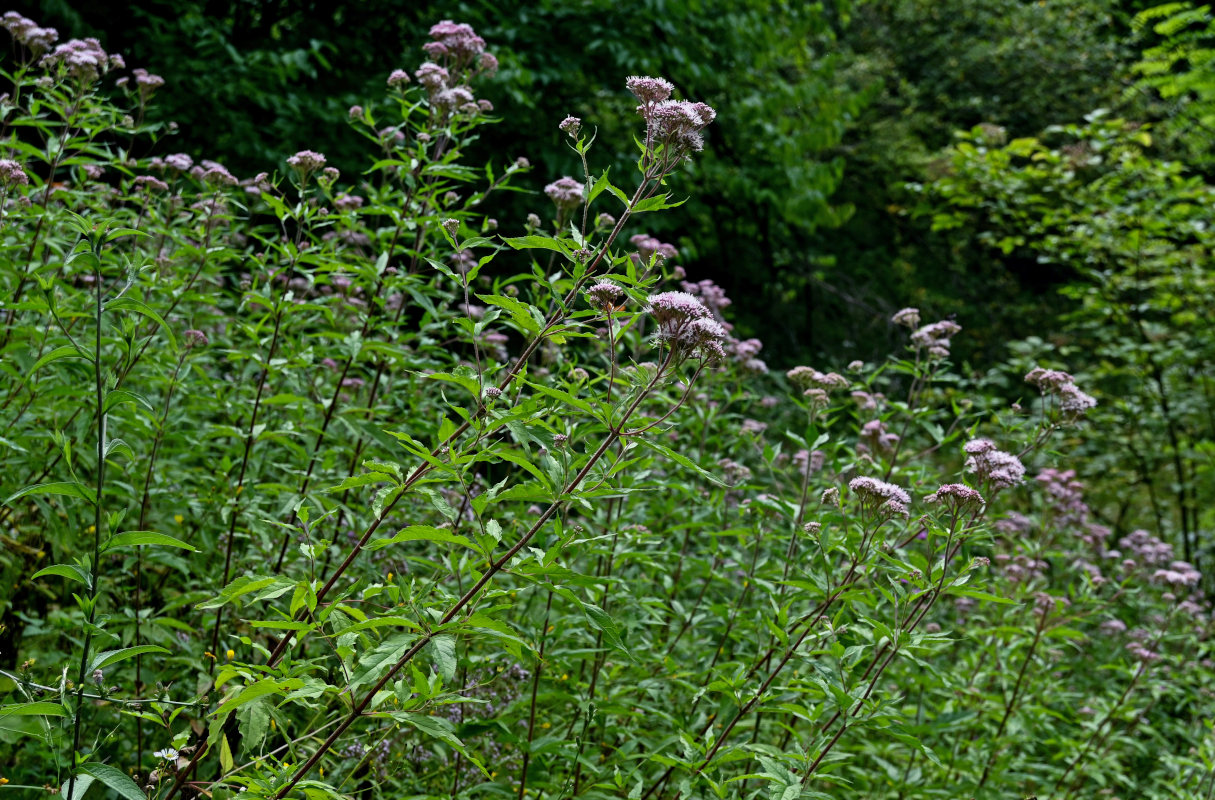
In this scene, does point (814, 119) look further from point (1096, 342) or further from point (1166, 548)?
point (1166, 548)

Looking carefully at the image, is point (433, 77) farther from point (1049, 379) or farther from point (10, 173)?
point (1049, 379)

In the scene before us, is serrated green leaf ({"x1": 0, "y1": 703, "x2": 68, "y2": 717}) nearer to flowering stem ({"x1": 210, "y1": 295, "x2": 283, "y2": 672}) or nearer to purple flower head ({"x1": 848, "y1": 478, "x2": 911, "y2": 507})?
flowering stem ({"x1": 210, "y1": 295, "x2": 283, "y2": 672})

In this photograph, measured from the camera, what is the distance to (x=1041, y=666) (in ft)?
13.8

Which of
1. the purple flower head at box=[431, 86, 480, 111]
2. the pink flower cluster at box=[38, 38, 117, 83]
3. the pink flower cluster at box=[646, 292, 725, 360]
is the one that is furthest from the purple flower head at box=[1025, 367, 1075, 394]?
the pink flower cluster at box=[38, 38, 117, 83]

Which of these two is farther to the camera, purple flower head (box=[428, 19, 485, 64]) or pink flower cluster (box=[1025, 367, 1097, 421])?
purple flower head (box=[428, 19, 485, 64])

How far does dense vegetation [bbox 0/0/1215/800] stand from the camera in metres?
2.03

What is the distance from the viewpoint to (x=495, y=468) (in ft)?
17.3

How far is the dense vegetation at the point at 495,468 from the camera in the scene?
2.03 metres

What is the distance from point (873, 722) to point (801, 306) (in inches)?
404

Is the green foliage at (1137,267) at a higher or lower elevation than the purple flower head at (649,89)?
lower

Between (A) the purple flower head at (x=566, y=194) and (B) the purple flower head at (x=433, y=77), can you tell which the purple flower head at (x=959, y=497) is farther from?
(B) the purple flower head at (x=433, y=77)

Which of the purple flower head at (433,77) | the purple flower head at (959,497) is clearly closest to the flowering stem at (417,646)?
the purple flower head at (959,497)

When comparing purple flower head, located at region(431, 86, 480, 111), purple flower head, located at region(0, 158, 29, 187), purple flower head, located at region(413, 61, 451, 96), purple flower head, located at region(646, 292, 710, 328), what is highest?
purple flower head, located at region(413, 61, 451, 96)

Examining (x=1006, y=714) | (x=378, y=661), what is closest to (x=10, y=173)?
(x=378, y=661)
